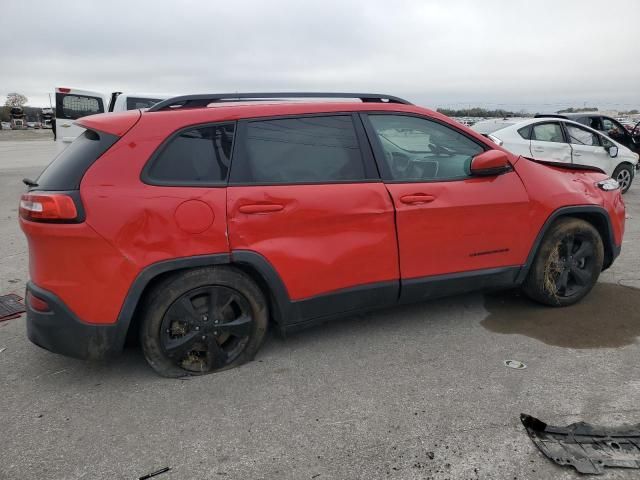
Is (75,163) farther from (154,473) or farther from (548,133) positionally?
(548,133)

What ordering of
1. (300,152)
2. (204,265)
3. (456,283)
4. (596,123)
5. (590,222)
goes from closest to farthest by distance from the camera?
(204,265)
(300,152)
(456,283)
(590,222)
(596,123)

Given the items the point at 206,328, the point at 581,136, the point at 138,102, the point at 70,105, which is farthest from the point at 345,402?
the point at 70,105

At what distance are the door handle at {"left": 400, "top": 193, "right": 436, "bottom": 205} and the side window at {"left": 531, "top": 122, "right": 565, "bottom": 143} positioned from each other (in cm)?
672

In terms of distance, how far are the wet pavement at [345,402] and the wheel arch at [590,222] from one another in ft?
1.61

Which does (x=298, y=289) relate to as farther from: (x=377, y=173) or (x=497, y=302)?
(x=497, y=302)

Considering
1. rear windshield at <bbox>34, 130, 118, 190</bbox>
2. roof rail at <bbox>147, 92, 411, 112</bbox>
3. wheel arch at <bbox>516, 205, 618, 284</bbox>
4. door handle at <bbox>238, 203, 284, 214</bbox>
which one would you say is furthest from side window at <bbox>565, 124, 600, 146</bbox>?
rear windshield at <bbox>34, 130, 118, 190</bbox>

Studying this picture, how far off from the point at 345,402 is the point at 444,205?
5.06ft

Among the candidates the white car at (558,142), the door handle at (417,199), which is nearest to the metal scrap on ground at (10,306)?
the door handle at (417,199)

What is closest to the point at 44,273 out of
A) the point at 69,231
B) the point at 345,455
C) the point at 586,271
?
the point at 69,231

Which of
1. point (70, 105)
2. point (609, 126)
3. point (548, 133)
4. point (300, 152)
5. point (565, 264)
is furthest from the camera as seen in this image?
point (609, 126)

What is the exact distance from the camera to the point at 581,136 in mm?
9648

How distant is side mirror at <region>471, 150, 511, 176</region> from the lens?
3.50 m

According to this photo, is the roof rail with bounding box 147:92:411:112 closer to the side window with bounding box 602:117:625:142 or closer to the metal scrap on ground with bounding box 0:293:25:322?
the metal scrap on ground with bounding box 0:293:25:322

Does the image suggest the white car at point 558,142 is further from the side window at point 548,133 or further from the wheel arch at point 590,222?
the wheel arch at point 590,222
